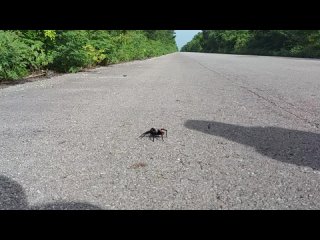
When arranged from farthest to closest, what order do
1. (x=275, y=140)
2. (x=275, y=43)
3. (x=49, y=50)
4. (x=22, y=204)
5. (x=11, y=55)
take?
(x=275, y=43) → (x=49, y=50) → (x=11, y=55) → (x=275, y=140) → (x=22, y=204)

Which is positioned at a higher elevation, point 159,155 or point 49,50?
point 49,50

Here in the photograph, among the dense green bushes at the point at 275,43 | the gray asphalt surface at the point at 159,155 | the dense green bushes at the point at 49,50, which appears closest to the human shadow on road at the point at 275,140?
the gray asphalt surface at the point at 159,155

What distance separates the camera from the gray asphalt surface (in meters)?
2.70

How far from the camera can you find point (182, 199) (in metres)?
2.66

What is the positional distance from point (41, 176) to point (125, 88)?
268 inches

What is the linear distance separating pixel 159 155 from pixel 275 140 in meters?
1.65

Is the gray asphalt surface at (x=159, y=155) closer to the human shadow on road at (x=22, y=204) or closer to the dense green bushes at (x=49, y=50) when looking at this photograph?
the human shadow on road at (x=22, y=204)

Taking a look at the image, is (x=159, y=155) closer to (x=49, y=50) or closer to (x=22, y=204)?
(x=22, y=204)

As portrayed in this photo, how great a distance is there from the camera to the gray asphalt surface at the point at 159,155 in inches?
106

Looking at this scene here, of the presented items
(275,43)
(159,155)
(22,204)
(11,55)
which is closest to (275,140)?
(159,155)

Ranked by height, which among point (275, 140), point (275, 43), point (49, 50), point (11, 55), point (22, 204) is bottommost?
point (275, 43)

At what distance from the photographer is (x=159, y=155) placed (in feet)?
12.4
